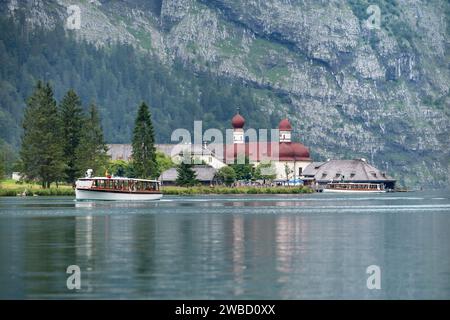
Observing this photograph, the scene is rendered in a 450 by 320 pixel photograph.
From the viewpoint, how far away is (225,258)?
250 ft

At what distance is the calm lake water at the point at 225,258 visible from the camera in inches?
2397

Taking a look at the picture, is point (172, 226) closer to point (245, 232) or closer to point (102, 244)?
point (245, 232)

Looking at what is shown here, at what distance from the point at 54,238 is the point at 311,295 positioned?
39071 mm
